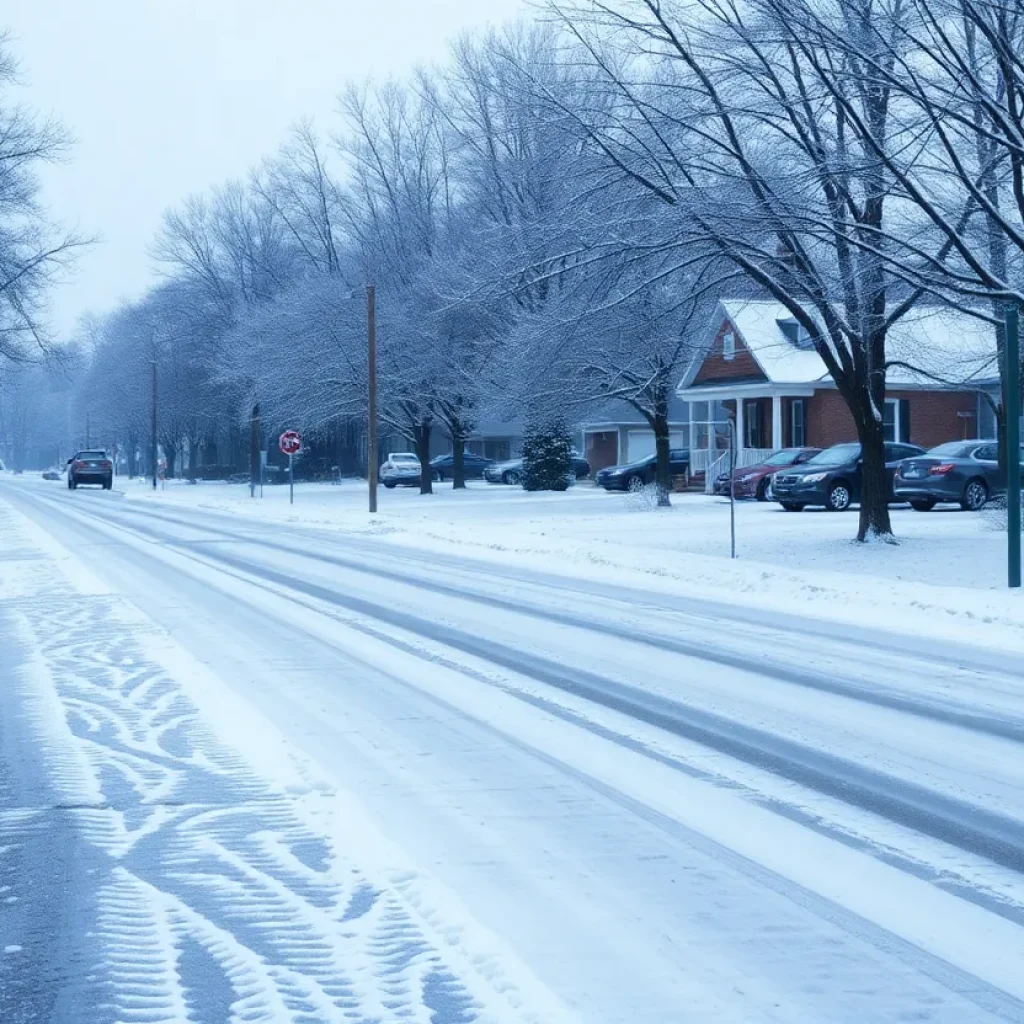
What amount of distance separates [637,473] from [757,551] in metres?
24.7

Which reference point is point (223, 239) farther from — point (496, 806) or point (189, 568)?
point (496, 806)

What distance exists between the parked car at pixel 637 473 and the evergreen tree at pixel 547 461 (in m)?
1.35

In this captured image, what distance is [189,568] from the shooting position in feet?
67.8

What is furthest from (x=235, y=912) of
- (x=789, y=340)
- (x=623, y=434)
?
(x=623, y=434)

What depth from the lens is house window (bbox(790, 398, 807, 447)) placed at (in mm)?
45688

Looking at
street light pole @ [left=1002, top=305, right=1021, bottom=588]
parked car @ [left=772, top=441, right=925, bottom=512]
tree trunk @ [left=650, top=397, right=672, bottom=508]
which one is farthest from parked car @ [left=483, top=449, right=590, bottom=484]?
Answer: street light pole @ [left=1002, top=305, right=1021, bottom=588]

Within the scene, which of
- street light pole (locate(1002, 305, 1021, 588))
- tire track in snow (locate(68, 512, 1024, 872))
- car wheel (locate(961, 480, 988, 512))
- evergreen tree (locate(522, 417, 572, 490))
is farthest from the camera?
evergreen tree (locate(522, 417, 572, 490))

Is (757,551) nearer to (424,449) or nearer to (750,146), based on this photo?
(750,146)

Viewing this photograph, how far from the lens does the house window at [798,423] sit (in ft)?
150

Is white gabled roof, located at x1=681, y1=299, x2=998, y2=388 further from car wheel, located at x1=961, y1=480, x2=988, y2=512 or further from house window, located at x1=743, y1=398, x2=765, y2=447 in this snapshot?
car wheel, located at x1=961, y1=480, x2=988, y2=512

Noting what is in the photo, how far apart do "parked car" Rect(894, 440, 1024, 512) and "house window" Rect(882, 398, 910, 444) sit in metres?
13.6

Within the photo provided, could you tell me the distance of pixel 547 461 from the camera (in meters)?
49.0

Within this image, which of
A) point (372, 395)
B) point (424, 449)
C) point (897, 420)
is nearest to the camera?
point (372, 395)

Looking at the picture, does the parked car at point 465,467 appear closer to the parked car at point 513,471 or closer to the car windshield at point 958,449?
the parked car at point 513,471
